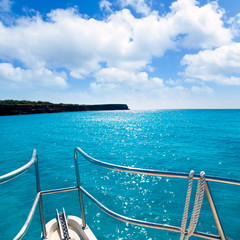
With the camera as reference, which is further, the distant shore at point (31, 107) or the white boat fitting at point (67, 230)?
the distant shore at point (31, 107)

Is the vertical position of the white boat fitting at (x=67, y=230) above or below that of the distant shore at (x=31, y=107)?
below

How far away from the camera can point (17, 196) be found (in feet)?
22.6

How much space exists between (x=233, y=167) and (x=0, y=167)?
14132 mm

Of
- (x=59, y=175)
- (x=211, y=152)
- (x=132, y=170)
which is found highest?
(x=132, y=170)

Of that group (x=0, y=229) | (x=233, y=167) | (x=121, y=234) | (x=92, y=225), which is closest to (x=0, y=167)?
(x=0, y=229)

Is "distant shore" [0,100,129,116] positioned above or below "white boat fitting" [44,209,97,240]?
above

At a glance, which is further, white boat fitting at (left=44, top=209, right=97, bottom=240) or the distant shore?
the distant shore

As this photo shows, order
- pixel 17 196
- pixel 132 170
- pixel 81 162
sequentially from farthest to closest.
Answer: pixel 81 162
pixel 17 196
pixel 132 170

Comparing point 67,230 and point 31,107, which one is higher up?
point 31,107

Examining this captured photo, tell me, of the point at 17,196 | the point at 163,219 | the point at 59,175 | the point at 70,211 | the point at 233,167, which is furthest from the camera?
the point at 233,167

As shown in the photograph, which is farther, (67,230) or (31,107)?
(31,107)

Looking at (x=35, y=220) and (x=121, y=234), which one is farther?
(x=35, y=220)

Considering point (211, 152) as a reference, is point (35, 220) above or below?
above

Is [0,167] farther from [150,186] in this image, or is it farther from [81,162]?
[150,186]
